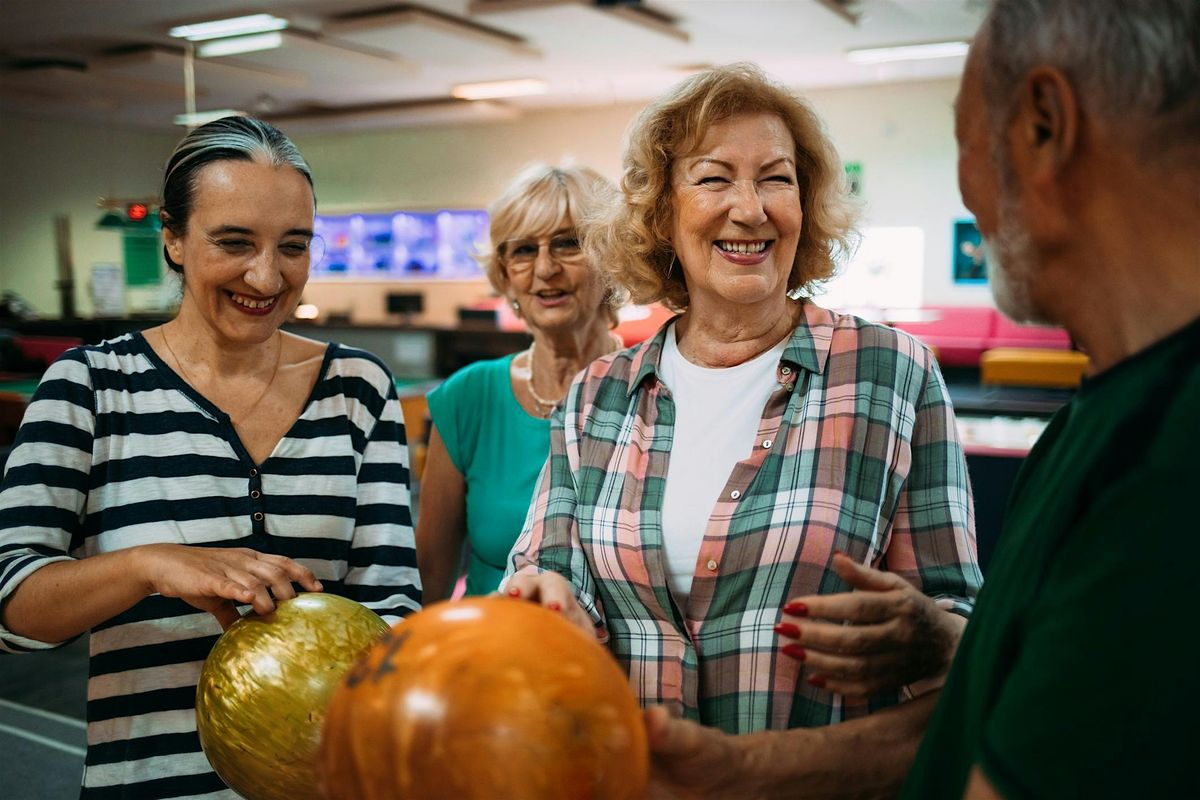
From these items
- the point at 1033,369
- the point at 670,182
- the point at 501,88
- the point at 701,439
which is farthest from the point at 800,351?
the point at 501,88

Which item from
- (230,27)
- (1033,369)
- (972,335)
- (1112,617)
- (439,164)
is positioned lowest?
(1033,369)

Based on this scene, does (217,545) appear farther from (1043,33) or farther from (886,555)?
(1043,33)

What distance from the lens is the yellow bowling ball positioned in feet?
3.49

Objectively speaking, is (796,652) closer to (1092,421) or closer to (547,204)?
(1092,421)

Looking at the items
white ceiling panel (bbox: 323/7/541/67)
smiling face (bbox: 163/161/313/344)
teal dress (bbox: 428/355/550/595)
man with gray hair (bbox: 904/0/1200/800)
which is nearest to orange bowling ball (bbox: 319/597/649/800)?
man with gray hair (bbox: 904/0/1200/800)

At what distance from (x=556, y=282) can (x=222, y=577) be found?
1292 millimetres

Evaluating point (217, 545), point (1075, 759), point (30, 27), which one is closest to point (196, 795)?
point (217, 545)

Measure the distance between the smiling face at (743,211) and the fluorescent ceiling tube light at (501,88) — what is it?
9.36 m

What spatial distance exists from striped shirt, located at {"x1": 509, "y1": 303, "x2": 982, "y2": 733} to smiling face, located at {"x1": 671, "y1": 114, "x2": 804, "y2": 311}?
0.13 m

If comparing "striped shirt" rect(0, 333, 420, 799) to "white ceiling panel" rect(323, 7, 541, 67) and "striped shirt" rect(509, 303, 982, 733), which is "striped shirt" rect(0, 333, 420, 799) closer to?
"striped shirt" rect(509, 303, 982, 733)

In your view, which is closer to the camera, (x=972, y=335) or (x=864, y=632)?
(x=864, y=632)

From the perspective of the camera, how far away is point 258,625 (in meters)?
1.15

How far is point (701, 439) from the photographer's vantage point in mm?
1559

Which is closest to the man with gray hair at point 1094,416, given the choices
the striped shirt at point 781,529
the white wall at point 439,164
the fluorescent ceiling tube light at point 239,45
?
the striped shirt at point 781,529
